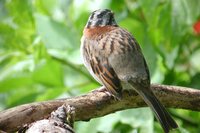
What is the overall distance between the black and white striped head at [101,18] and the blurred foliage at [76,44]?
0.19 ft

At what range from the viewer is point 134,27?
13.7ft

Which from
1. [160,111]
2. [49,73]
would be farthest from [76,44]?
[160,111]

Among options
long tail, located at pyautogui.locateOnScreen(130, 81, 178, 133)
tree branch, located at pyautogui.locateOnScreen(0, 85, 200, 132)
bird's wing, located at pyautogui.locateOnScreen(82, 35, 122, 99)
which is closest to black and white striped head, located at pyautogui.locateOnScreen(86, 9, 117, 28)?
bird's wing, located at pyautogui.locateOnScreen(82, 35, 122, 99)

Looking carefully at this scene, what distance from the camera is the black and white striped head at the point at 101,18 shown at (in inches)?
160

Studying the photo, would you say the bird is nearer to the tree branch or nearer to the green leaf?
the tree branch

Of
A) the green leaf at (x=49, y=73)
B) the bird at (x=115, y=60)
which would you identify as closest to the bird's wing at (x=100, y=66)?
the bird at (x=115, y=60)

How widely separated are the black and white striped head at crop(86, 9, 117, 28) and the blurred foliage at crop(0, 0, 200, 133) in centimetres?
6

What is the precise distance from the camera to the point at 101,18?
4137 mm

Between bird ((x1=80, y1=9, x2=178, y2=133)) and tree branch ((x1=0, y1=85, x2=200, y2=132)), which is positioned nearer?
tree branch ((x1=0, y1=85, x2=200, y2=132))

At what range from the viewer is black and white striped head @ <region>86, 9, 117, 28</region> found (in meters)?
4.05

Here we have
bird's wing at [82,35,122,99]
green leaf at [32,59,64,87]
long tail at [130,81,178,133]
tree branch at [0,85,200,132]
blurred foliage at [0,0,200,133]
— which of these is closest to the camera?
tree branch at [0,85,200,132]

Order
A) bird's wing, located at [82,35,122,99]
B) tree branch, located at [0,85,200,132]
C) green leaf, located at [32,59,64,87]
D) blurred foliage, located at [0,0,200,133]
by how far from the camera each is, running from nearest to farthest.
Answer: tree branch, located at [0,85,200,132] → bird's wing, located at [82,35,122,99] → blurred foliage, located at [0,0,200,133] → green leaf, located at [32,59,64,87]

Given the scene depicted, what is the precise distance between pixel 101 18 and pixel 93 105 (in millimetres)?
1154

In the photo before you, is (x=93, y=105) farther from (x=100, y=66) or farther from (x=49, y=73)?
(x=49, y=73)
